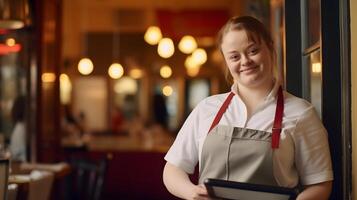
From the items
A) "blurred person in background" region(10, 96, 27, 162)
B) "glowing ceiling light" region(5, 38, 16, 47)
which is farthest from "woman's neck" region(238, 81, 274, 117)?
"glowing ceiling light" region(5, 38, 16, 47)

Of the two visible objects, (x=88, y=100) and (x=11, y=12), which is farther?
(x=88, y=100)

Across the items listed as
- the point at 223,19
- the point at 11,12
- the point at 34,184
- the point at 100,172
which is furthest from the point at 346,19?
the point at 223,19

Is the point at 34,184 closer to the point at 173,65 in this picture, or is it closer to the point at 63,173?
the point at 63,173

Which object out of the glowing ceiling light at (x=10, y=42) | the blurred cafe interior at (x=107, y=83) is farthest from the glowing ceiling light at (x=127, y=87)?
the glowing ceiling light at (x=10, y=42)

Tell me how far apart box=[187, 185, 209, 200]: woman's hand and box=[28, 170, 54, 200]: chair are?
7.41 ft

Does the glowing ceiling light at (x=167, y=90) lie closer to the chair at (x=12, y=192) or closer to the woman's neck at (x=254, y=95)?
the chair at (x=12, y=192)

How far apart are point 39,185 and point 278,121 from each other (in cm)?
253

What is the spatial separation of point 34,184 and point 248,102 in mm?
2369

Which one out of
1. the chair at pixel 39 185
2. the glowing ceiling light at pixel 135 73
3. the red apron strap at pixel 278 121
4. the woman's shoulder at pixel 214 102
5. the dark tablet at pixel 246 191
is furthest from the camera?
the glowing ceiling light at pixel 135 73

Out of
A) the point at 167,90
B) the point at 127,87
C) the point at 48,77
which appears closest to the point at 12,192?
the point at 48,77

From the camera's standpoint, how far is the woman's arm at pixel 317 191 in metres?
1.79

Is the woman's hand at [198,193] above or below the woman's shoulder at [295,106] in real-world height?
below

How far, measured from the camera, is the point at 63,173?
4715 millimetres

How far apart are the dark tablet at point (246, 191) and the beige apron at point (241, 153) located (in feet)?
0.29
